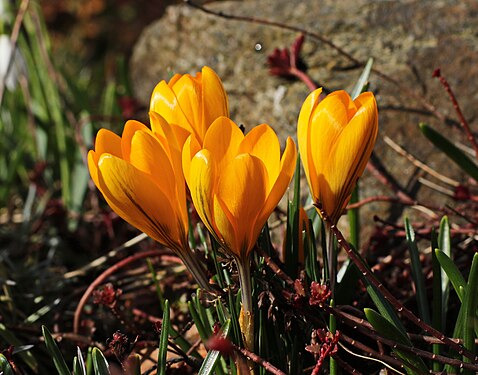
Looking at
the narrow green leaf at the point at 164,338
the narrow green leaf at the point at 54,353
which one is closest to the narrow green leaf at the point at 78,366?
the narrow green leaf at the point at 54,353

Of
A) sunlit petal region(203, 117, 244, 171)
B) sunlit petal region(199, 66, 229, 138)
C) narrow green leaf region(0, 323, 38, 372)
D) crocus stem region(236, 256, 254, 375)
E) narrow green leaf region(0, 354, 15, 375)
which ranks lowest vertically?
narrow green leaf region(0, 323, 38, 372)

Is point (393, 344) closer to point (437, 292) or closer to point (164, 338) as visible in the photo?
point (437, 292)

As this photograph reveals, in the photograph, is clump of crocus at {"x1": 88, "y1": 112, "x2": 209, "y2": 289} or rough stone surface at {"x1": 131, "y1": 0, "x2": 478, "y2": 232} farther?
rough stone surface at {"x1": 131, "y1": 0, "x2": 478, "y2": 232}

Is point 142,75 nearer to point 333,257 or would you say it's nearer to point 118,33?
point 333,257

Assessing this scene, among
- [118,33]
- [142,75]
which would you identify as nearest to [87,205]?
[142,75]

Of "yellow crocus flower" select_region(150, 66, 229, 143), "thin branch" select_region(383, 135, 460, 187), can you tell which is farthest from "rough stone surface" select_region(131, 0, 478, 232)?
"yellow crocus flower" select_region(150, 66, 229, 143)

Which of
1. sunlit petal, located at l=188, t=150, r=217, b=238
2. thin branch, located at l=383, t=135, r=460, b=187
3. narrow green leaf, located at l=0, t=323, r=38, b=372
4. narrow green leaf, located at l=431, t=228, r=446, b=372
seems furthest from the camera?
thin branch, located at l=383, t=135, r=460, b=187

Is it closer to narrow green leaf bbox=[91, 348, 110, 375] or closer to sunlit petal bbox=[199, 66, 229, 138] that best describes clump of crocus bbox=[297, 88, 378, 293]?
sunlit petal bbox=[199, 66, 229, 138]
